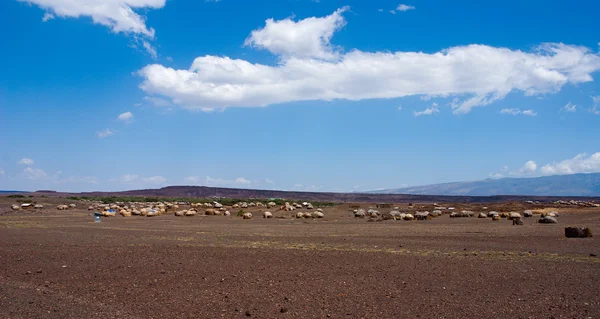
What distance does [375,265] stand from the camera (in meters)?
13.5

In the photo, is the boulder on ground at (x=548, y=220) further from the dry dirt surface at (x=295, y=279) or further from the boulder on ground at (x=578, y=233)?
the dry dirt surface at (x=295, y=279)

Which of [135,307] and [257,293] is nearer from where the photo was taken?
[135,307]

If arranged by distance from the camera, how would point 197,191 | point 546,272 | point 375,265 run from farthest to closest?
point 197,191
point 375,265
point 546,272

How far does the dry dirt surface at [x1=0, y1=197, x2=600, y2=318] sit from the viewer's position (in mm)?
8852

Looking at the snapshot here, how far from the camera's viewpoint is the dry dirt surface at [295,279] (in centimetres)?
885

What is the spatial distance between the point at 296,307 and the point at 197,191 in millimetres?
157890

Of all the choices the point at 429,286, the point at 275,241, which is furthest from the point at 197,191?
the point at 429,286

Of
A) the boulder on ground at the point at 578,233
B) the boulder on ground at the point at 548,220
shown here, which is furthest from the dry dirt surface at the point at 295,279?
the boulder on ground at the point at 548,220

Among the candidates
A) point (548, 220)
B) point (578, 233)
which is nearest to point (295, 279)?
A: point (578, 233)

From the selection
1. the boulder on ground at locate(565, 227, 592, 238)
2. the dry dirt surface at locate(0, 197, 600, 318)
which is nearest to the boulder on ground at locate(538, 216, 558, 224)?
the boulder on ground at locate(565, 227, 592, 238)

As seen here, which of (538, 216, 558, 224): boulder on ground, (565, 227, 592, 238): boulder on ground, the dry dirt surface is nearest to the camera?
the dry dirt surface

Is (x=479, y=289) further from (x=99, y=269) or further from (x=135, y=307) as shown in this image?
(x=99, y=269)

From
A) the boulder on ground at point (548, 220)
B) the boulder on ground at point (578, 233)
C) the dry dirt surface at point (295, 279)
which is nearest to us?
the dry dirt surface at point (295, 279)

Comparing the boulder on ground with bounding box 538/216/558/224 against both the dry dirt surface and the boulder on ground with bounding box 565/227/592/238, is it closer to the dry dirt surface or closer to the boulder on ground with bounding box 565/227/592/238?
the boulder on ground with bounding box 565/227/592/238
